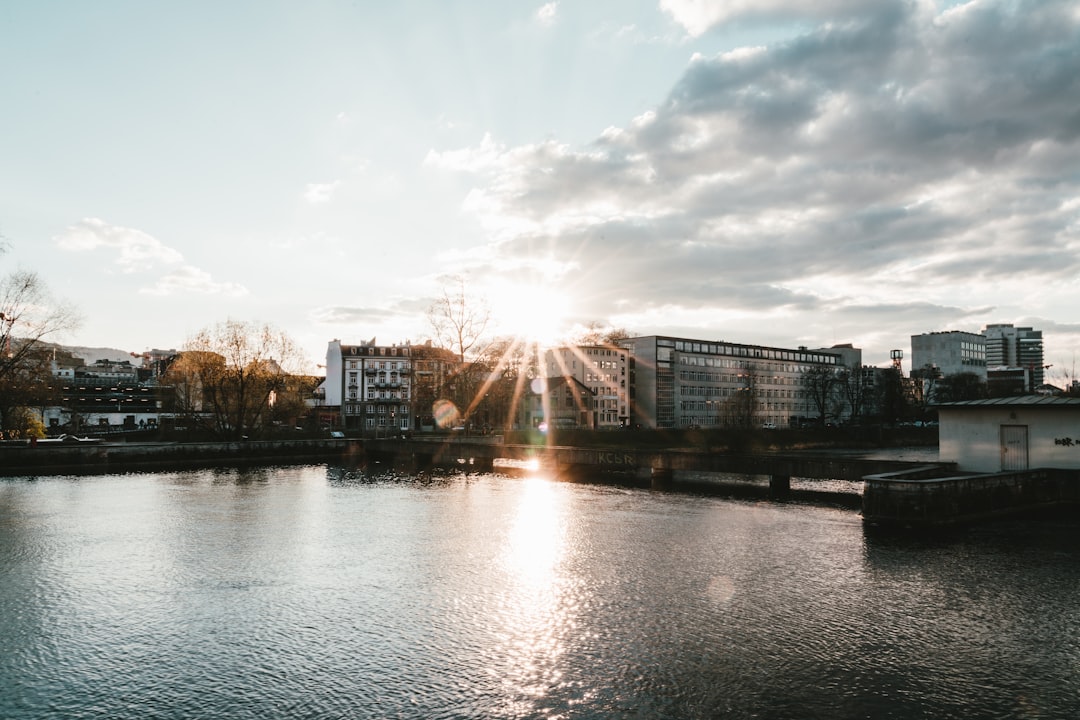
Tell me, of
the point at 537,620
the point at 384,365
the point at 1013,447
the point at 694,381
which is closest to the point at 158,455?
the point at 537,620

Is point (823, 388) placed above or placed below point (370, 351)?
below

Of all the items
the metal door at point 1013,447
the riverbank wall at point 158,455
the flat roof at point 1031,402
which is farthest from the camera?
the riverbank wall at point 158,455

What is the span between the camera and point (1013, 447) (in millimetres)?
34719

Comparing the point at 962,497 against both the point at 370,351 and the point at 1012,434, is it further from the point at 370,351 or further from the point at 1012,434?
the point at 370,351

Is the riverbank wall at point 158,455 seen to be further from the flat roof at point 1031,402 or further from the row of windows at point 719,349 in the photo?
the row of windows at point 719,349

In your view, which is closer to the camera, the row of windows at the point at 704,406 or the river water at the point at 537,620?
the river water at the point at 537,620

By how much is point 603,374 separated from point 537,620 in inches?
5797

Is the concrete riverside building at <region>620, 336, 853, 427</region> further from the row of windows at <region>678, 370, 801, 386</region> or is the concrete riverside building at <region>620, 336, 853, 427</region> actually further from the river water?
the river water

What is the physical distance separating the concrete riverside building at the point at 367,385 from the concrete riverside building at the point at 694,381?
52332mm

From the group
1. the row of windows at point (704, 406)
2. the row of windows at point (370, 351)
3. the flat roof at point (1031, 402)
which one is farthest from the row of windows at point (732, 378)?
the flat roof at point (1031, 402)

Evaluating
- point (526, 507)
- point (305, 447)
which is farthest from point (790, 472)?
point (305, 447)

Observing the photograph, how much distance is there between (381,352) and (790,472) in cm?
12318

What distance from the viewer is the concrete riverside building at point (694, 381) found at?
556 feet

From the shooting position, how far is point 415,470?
63.8 metres
